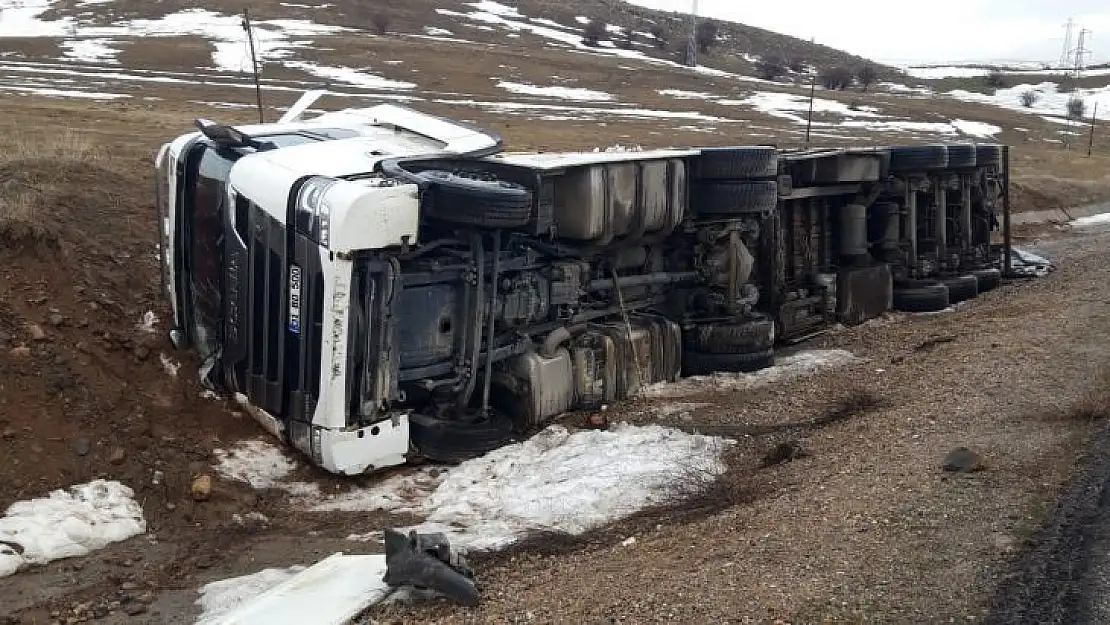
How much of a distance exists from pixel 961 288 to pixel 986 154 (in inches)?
89.1

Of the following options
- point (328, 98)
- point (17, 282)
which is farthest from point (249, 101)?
point (17, 282)

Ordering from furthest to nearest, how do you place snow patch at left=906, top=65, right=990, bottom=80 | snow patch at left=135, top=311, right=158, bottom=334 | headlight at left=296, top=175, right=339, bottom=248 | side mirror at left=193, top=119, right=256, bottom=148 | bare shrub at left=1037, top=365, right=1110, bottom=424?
snow patch at left=906, top=65, right=990, bottom=80 < snow patch at left=135, top=311, right=158, bottom=334 < side mirror at left=193, top=119, right=256, bottom=148 < headlight at left=296, top=175, right=339, bottom=248 < bare shrub at left=1037, top=365, right=1110, bottom=424

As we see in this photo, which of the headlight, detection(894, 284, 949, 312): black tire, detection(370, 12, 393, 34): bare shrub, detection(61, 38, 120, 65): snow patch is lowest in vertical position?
detection(894, 284, 949, 312): black tire

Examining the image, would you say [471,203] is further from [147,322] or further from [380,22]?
[380,22]

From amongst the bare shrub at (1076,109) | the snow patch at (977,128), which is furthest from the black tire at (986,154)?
the bare shrub at (1076,109)

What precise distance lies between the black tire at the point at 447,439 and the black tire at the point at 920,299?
6454 mm

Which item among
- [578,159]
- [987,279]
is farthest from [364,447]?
[987,279]

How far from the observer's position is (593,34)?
68.8 metres

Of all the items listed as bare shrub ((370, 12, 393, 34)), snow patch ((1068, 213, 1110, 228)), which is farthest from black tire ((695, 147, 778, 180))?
bare shrub ((370, 12, 393, 34))

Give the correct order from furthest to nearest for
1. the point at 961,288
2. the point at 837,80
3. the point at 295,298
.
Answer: the point at 837,80
the point at 961,288
the point at 295,298

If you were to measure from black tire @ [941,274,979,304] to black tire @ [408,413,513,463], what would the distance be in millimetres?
7398

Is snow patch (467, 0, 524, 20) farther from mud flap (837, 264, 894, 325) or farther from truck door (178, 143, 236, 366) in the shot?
truck door (178, 143, 236, 366)

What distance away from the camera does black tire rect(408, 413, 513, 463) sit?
6648 mm

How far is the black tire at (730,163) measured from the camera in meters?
8.60
